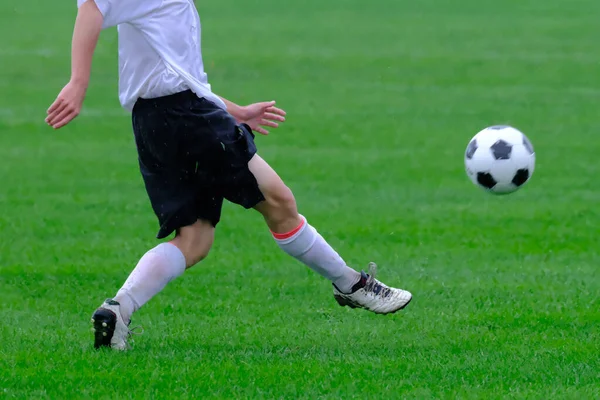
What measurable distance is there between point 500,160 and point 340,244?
5.98ft

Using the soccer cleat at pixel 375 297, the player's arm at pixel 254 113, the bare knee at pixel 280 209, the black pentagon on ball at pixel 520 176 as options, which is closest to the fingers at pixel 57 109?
the bare knee at pixel 280 209

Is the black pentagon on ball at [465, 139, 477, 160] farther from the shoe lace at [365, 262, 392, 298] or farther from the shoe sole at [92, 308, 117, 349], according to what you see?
the shoe sole at [92, 308, 117, 349]

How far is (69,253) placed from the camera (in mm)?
8656

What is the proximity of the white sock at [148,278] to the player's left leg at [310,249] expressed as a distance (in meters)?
0.46

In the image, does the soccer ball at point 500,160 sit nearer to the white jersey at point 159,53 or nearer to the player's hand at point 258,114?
the player's hand at point 258,114

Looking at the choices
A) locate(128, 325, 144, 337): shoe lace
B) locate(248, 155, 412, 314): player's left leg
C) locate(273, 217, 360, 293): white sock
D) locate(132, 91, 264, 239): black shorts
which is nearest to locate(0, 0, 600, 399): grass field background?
locate(128, 325, 144, 337): shoe lace

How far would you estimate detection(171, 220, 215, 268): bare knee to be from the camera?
615 cm

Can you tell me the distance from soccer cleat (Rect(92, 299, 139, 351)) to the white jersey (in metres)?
0.93

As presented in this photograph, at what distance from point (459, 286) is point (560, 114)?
315 inches

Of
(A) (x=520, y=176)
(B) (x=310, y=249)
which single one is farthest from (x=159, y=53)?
(A) (x=520, y=176)

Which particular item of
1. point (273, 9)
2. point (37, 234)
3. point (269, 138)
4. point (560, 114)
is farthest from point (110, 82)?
point (273, 9)

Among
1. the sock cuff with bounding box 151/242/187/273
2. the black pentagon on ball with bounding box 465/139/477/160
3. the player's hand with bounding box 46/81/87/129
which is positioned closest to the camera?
the player's hand with bounding box 46/81/87/129

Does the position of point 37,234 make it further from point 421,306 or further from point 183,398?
point 183,398

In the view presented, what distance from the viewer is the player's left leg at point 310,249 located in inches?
236
